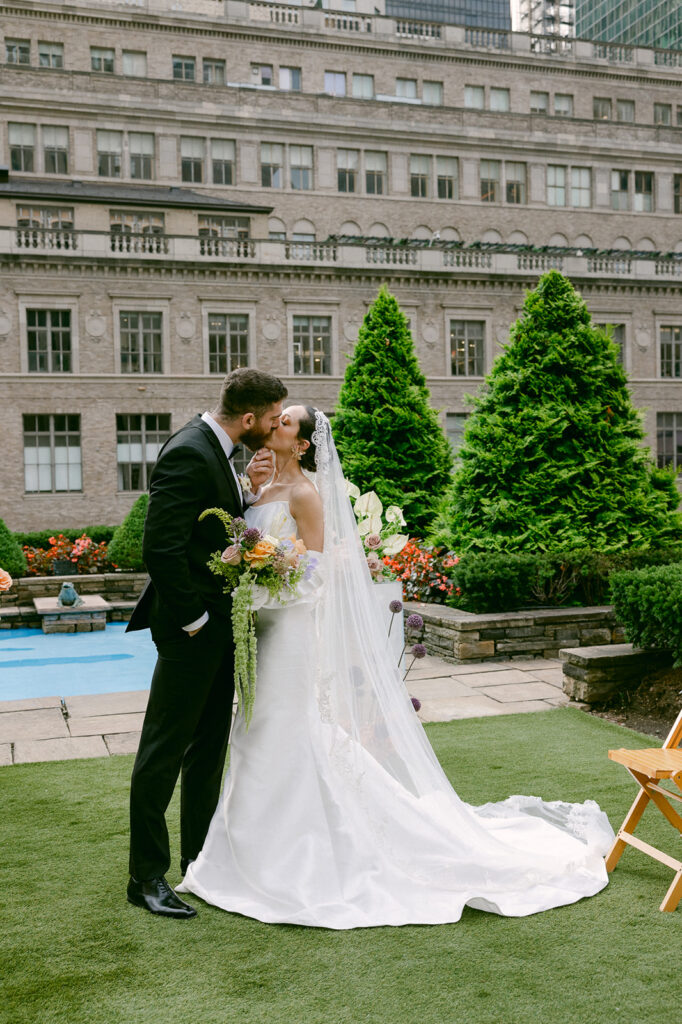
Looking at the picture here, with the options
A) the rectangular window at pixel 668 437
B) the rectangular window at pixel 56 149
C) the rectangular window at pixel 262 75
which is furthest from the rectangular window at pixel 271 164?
the rectangular window at pixel 668 437

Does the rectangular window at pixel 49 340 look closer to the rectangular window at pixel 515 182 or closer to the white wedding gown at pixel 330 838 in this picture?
the rectangular window at pixel 515 182

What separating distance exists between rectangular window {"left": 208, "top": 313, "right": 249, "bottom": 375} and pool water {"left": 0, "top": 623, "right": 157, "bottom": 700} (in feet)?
59.6

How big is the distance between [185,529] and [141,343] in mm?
29859

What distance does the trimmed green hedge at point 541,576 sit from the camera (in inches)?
437

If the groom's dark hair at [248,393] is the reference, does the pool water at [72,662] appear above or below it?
below

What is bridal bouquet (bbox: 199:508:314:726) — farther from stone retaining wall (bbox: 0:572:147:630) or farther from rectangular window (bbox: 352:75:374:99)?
rectangular window (bbox: 352:75:374:99)

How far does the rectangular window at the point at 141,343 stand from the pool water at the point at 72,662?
57.6 ft

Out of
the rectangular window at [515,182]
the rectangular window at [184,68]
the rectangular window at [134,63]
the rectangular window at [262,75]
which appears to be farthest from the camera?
the rectangular window at [515,182]

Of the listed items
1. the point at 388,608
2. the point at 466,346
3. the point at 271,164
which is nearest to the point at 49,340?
the point at 271,164

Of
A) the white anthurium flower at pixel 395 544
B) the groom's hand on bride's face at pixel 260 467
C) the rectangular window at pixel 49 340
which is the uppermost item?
the rectangular window at pixel 49 340

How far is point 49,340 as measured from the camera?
31.7 metres

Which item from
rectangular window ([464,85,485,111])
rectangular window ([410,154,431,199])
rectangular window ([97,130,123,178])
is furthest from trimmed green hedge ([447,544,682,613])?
rectangular window ([464,85,485,111])

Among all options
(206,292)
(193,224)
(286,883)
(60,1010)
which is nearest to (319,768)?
(286,883)

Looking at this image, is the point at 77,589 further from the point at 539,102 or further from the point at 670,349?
the point at 539,102
